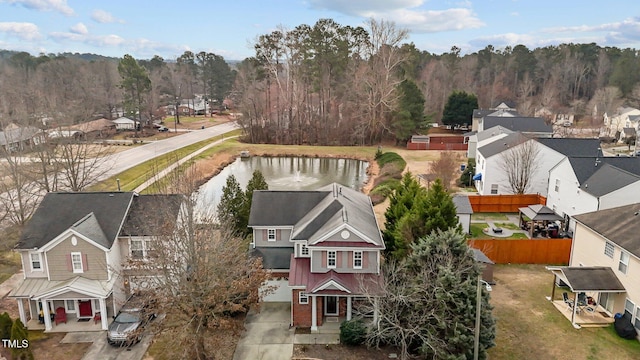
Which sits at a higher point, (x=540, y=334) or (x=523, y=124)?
(x=523, y=124)

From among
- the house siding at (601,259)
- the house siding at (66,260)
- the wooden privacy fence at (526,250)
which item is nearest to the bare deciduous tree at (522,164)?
→ the wooden privacy fence at (526,250)

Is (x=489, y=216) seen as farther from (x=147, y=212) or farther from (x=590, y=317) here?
(x=147, y=212)

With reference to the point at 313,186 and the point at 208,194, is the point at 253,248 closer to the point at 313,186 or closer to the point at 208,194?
the point at 208,194

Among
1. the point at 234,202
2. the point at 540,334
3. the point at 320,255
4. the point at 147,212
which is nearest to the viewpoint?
the point at 540,334

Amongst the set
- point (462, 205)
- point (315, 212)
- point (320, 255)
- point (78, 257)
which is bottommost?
point (462, 205)

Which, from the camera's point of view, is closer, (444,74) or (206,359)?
(206,359)

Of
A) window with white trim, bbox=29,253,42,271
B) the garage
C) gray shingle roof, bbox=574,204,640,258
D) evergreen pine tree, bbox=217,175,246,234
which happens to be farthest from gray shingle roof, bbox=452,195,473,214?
window with white trim, bbox=29,253,42,271

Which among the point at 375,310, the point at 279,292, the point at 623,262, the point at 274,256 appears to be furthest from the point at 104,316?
the point at 623,262

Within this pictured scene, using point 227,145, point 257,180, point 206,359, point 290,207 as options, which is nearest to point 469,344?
point 206,359
